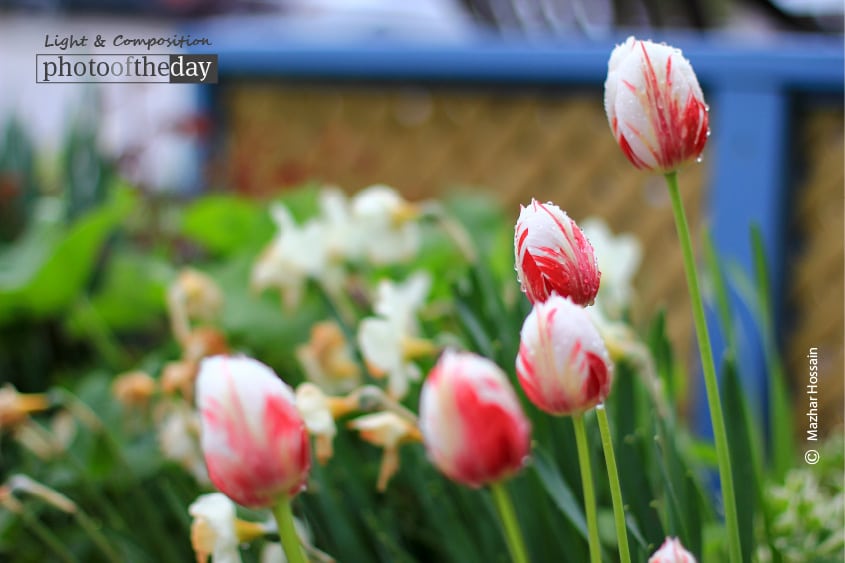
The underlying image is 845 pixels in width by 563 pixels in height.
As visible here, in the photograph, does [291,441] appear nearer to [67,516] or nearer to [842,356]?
[67,516]

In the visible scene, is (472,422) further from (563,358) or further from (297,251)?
(297,251)

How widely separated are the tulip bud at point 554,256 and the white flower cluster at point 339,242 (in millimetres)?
414

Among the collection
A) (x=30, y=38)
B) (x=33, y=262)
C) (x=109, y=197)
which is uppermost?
(x=30, y=38)

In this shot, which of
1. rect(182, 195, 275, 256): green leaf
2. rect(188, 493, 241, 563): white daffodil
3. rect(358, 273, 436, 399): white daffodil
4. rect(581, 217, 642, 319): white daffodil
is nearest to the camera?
rect(188, 493, 241, 563): white daffodil

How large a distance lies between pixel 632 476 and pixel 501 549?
11 centimetres

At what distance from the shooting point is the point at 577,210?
1684 millimetres

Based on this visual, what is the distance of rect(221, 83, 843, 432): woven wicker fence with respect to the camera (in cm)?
137

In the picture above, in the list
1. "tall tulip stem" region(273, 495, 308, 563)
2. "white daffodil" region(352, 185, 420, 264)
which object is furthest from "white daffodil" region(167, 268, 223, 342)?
"tall tulip stem" region(273, 495, 308, 563)

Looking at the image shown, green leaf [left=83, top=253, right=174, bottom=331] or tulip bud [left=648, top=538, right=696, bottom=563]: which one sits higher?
green leaf [left=83, top=253, right=174, bottom=331]

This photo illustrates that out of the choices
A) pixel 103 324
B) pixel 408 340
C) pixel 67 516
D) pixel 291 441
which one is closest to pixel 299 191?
pixel 103 324

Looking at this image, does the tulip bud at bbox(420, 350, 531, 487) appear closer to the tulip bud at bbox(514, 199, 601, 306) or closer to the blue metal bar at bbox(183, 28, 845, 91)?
the tulip bud at bbox(514, 199, 601, 306)

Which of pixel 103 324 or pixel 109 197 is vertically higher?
A: pixel 109 197

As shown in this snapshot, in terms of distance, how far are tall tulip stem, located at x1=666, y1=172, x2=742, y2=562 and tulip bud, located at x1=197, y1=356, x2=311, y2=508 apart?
17 cm

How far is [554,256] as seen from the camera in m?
0.31
